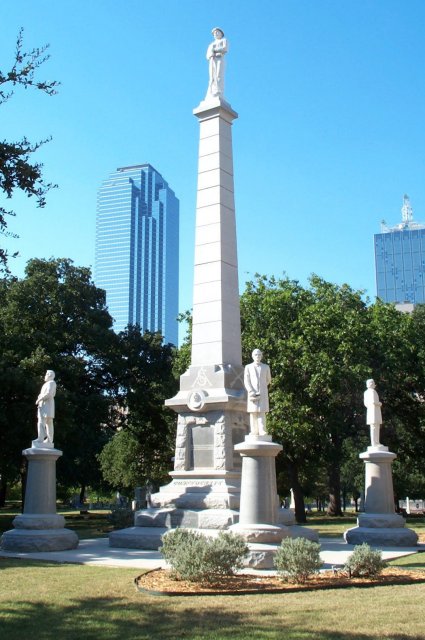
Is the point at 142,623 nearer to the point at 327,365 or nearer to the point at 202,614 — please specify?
the point at 202,614

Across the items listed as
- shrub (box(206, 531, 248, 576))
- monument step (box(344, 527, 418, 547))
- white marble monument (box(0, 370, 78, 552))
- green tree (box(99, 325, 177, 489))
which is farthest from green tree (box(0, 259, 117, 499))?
shrub (box(206, 531, 248, 576))

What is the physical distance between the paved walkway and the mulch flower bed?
59.2 inches

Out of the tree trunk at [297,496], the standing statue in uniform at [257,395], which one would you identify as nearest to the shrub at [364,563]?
the standing statue in uniform at [257,395]

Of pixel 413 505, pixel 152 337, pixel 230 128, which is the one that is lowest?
pixel 413 505

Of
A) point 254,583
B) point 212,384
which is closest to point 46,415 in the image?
point 212,384

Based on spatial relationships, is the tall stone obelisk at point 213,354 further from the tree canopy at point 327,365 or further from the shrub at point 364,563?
the tree canopy at point 327,365

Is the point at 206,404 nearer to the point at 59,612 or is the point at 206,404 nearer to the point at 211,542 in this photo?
the point at 211,542

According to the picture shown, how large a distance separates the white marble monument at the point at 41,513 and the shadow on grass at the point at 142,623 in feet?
20.8

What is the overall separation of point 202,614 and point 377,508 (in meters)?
10.4

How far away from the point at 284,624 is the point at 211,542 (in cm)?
311

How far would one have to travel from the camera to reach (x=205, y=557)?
382 inches

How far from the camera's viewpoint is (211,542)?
1003cm

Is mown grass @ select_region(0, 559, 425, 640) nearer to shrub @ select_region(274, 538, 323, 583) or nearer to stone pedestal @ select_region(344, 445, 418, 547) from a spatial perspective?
shrub @ select_region(274, 538, 323, 583)

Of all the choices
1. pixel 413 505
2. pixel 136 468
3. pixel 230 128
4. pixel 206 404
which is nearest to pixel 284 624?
pixel 206 404
